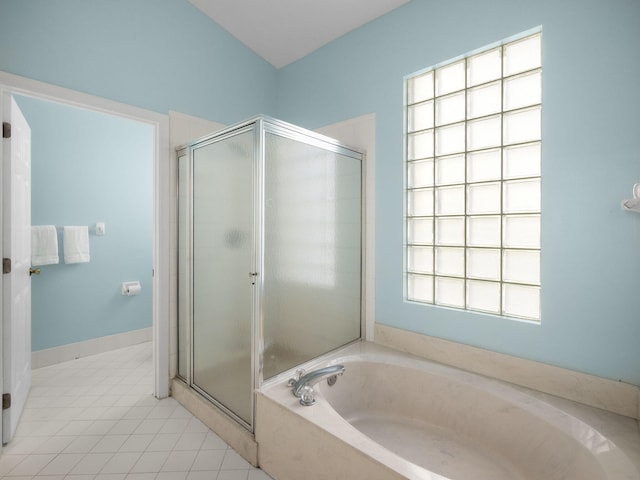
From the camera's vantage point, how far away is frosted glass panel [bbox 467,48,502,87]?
1.74 m

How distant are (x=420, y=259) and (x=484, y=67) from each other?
1167mm

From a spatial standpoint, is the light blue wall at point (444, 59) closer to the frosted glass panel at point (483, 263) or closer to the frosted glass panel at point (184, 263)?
the frosted glass panel at point (483, 263)

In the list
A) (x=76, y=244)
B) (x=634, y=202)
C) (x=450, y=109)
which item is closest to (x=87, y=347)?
(x=76, y=244)

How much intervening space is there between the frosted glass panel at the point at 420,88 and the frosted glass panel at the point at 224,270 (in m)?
1.13

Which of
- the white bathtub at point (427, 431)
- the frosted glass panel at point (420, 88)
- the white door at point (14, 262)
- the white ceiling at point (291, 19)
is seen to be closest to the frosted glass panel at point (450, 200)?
the frosted glass panel at point (420, 88)

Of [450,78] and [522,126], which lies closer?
[522,126]

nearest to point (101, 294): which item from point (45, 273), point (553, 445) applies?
point (45, 273)

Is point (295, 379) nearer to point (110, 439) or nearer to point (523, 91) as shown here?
point (110, 439)

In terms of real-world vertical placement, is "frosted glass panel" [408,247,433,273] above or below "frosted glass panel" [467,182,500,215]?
below

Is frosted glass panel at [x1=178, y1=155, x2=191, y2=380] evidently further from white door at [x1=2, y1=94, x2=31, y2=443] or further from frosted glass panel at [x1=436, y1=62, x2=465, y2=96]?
frosted glass panel at [x1=436, y1=62, x2=465, y2=96]

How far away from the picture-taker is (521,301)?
66.6 inches

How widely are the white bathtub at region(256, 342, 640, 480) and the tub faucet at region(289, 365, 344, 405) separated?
0.13 feet

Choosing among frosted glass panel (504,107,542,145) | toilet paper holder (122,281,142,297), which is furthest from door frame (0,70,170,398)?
frosted glass panel (504,107,542,145)

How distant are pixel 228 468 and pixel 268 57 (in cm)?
294
